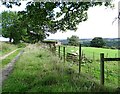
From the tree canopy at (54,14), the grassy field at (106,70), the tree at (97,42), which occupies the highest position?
the tree canopy at (54,14)

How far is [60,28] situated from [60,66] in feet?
7.71

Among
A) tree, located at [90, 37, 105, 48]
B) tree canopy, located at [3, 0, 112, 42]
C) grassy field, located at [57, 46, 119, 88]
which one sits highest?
tree canopy, located at [3, 0, 112, 42]

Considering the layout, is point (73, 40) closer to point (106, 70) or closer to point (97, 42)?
point (97, 42)

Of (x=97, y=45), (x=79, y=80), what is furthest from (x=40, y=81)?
(x=97, y=45)

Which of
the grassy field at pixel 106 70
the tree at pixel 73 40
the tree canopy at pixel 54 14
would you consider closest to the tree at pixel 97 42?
the grassy field at pixel 106 70

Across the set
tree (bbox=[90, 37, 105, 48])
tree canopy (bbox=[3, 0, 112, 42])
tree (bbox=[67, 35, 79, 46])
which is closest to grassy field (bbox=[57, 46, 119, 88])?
tree (bbox=[67, 35, 79, 46])

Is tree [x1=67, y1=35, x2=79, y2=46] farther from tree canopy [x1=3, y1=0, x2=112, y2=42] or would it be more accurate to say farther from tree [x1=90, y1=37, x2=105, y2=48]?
tree canopy [x1=3, y1=0, x2=112, y2=42]

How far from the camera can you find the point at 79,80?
8836 mm

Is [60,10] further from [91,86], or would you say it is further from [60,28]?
[91,86]

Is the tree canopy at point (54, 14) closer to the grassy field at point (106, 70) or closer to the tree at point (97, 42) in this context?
the grassy field at point (106, 70)

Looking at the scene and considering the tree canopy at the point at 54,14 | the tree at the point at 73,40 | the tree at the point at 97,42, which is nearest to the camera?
the tree canopy at the point at 54,14

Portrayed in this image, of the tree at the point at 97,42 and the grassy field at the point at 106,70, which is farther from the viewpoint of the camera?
the tree at the point at 97,42

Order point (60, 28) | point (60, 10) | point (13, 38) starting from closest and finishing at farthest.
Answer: point (60, 10) < point (60, 28) < point (13, 38)

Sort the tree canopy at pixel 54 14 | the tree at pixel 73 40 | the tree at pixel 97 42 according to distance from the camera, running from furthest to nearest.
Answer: the tree at pixel 73 40
the tree at pixel 97 42
the tree canopy at pixel 54 14
